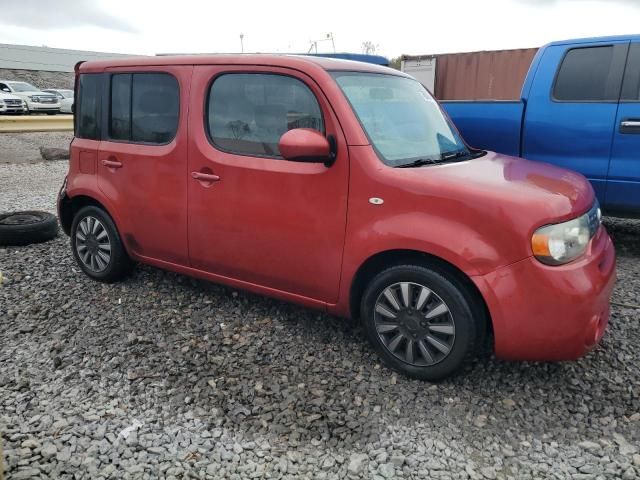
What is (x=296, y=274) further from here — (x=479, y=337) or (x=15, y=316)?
(x=15, y=316)

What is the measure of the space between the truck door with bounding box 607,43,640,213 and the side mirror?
298 cm

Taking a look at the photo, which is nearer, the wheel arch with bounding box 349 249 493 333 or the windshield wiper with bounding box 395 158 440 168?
the wheel arch with bounding box 349 249 493 333

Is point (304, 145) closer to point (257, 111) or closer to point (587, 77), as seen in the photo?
point (257, 111)

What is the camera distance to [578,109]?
14.9 ft

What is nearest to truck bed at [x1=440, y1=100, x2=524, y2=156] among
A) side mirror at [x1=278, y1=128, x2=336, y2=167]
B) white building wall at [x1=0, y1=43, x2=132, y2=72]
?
side mirror at [x1=278, y1=128, x2=336, y2=167]

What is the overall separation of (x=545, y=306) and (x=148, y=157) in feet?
9.20

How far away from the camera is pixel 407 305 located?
2861mm

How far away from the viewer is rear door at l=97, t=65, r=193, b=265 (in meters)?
3.55

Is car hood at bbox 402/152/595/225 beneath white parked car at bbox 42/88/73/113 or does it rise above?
beneath

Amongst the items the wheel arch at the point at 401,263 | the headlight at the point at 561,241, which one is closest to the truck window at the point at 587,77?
the headlight at the point at 561,241

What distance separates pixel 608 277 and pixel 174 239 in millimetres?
2813

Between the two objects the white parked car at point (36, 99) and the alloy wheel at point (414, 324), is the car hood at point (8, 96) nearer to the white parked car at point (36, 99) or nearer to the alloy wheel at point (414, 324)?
the white parked car at point (36, 99)

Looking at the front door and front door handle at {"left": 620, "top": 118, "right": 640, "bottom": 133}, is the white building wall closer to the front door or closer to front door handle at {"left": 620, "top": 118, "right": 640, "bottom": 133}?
the front door

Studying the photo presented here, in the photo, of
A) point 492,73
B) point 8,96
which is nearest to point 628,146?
point 492,73
